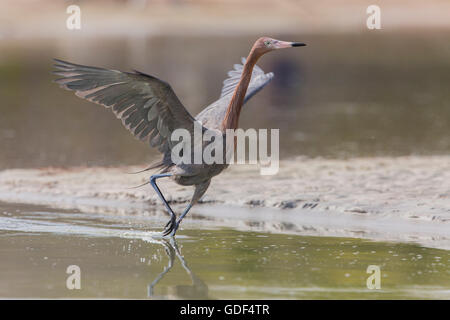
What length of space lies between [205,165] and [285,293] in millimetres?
2017

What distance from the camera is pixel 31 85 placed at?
1032 inches

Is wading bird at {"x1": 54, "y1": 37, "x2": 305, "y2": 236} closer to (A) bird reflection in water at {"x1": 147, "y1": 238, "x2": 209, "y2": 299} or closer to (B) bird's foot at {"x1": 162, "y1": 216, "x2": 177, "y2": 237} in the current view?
(B) bird's foot at {"x1": 162, "y1": 216, "x2": 177, "y2": 237}

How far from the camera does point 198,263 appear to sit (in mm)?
8203

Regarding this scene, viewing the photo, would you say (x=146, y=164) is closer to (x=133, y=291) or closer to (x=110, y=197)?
(x=110, y=197)

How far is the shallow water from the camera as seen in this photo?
7.33 m

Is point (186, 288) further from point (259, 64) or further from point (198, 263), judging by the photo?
point (259, 64)

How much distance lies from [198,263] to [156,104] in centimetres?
154

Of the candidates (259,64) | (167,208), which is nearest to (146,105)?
(167,208)

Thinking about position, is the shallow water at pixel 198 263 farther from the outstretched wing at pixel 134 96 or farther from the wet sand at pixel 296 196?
the outstretched wing at pixel 134 96

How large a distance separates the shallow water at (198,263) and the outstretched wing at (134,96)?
1.13 m

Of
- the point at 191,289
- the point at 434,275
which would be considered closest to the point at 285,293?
the point at 191,289

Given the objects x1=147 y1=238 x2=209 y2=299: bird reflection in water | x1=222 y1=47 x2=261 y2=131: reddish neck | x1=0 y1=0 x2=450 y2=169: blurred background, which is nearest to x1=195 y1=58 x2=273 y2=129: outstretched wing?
x1=222 y1=47 x2=261 y2=131: reddish neck

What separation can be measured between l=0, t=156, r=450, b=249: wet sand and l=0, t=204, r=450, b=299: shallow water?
0.54 meters

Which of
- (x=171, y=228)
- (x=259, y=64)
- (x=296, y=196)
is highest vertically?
(x=259, y=64)
